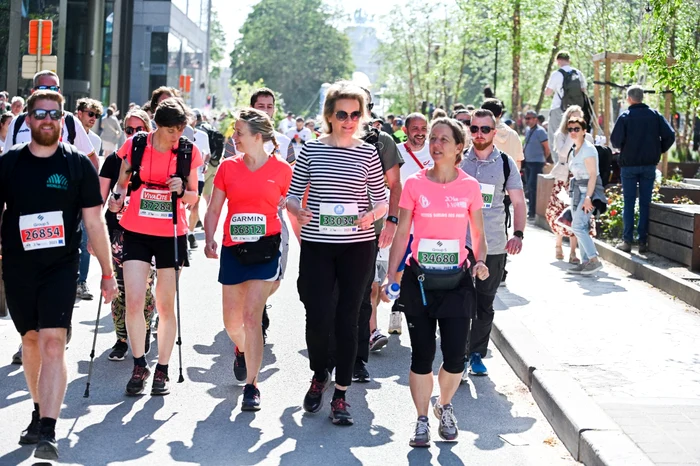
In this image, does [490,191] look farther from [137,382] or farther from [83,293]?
[83,293]

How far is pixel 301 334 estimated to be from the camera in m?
9.96

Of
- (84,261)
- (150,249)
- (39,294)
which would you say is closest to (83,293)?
(84,261)

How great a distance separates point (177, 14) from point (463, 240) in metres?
61.1

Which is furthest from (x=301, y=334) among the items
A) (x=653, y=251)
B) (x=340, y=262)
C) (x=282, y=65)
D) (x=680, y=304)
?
(x=282, y=65)

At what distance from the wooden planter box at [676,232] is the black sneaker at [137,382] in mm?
6866

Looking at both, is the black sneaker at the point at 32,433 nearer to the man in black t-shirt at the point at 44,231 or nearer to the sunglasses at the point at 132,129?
the man in black t-shirt at the point at 44,231

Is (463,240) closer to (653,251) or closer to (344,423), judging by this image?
(344,423)

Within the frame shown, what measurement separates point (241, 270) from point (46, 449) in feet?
6.38

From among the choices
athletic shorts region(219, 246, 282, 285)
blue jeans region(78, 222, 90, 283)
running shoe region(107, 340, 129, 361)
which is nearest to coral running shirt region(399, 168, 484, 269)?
athletic shorts region(219, 246, 282, 285)

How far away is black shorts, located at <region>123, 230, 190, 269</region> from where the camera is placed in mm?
7539

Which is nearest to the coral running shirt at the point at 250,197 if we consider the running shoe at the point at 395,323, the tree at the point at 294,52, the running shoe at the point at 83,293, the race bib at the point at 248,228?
the race bib at the point at 248,228

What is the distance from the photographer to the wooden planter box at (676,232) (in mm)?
12438

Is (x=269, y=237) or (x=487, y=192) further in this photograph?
(x=487, y=192)

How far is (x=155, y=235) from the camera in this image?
24.8 feet
